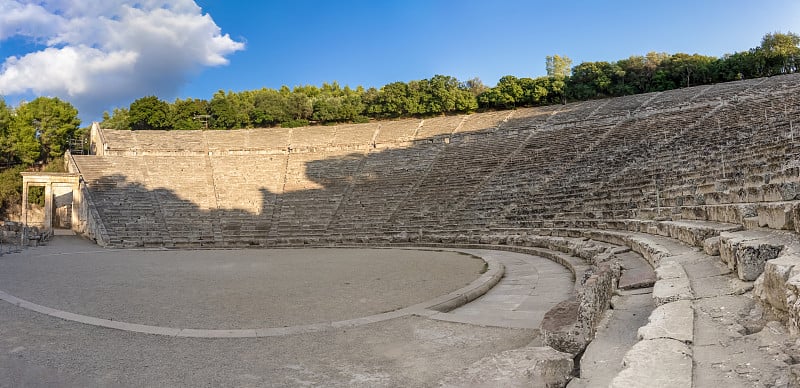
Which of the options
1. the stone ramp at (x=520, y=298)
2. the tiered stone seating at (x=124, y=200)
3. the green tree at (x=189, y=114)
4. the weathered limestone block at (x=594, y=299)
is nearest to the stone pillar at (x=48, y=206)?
the tiered stone seating at (x=124, y=200)

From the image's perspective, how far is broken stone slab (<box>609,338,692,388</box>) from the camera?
2.03 metres

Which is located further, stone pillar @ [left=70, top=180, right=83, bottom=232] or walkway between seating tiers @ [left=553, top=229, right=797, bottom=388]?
stone pillar @ [left=70, top=180, right=83, bottom=232]

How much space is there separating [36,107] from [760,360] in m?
55.0

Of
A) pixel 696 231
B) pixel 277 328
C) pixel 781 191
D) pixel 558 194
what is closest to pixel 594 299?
pixel 696 231

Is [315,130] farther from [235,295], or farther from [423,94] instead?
[235,295]

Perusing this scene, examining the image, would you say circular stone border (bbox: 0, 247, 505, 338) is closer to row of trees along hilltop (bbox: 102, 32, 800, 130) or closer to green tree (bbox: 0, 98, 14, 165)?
row of trees along hilltop (bbox: 102, 32, 800, 130)

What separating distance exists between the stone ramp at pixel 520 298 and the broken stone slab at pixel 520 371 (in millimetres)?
2396

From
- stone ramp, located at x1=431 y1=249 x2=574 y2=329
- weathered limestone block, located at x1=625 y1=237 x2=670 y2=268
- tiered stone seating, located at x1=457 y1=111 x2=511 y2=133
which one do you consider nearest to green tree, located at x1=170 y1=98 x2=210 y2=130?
tiered stone seating, located at x1=457 y1=111 x2=511 y2=133

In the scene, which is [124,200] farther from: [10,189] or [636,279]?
[636,279]

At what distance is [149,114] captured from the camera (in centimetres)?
4172

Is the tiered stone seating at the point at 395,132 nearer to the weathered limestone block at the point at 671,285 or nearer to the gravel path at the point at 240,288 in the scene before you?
the gravel path at the point at 240,288

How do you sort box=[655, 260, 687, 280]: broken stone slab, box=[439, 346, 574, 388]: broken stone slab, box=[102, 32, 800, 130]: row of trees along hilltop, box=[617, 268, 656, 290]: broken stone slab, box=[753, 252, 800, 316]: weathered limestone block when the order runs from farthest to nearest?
1. box=[102, 32, 800, 130]: row of trees along hilltop
2. box=[617, 268, 656, 290]: broken stone slab
3. box=[655, 260, 687, 280]: broken stone slab
4. box=[439, 346, 574, 388]: broken stone slab
5. box=[753, 252, 800, 316]: weathered limestone block

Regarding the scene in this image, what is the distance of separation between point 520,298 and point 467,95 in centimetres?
3619

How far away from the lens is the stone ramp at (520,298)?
5.69m
